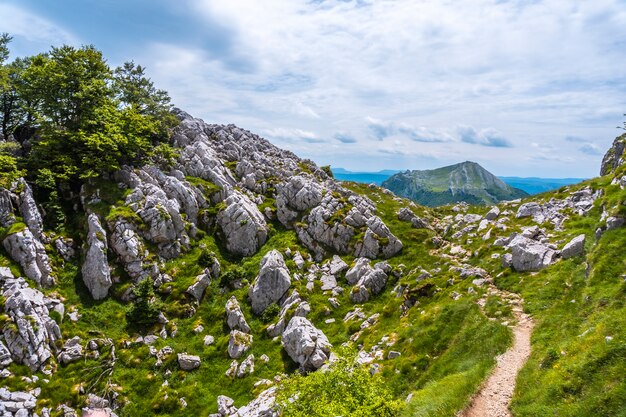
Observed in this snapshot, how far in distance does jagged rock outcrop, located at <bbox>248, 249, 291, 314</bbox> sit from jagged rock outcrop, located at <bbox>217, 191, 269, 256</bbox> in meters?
10.6

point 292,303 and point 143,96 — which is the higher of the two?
point 143,96

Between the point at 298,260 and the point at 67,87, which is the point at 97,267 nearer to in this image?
the point at 298,260

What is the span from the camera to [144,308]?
44.0 meters

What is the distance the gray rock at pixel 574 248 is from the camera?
36344 millimetres

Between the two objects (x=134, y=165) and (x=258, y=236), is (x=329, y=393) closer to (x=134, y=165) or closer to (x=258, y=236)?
(x=258, y=236)

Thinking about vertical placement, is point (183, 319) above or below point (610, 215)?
below

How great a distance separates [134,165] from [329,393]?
206ft

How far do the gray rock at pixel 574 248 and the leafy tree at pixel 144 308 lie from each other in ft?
173

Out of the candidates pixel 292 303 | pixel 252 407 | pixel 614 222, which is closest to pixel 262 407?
pixel 252 407

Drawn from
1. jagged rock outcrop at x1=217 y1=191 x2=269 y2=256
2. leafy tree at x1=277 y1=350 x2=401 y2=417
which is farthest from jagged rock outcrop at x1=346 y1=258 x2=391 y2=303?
leafy tree at x1=277 y1=350 x2=401 y2=417

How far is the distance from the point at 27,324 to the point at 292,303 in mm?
31350

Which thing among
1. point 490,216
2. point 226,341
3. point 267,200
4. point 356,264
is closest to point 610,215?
point 356,264

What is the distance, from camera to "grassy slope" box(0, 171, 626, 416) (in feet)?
59.5

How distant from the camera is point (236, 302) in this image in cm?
4812
